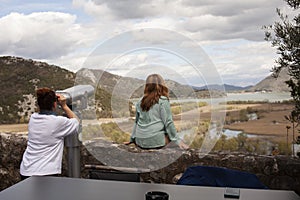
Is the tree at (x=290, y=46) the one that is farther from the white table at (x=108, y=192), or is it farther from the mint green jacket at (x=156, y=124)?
the white table at (x=108, y=192)

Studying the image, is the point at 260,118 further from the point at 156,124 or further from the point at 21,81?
the point at 21,81

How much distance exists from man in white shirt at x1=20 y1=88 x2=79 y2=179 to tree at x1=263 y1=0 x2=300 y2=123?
1.41 m

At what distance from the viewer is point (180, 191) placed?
1772mm

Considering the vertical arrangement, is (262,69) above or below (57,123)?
above

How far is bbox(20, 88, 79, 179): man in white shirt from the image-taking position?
258 cm

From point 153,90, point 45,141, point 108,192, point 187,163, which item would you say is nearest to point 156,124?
point 153,90

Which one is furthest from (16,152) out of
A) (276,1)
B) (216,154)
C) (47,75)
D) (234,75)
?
(276,1)

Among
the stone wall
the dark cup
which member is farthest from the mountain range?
the dark cup

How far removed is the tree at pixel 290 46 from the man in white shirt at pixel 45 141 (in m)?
1.41

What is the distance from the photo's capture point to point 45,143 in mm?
2592

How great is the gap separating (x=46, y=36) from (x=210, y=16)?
1417 mm

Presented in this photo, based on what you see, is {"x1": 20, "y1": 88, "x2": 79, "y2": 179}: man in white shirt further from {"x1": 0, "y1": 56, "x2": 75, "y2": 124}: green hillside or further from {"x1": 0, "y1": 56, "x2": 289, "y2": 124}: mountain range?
{"x1": 0, "y1": 56, "x2": 75, "y2": 124}: green hillside

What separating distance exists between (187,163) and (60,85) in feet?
3.88

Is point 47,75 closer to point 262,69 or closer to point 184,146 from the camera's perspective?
point 184,146
